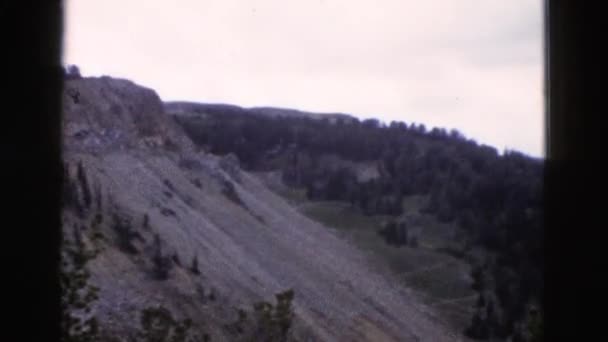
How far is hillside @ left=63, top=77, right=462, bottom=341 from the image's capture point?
16.3 meters

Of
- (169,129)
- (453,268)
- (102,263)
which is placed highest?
(169,129)

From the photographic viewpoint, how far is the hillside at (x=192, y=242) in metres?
16.3

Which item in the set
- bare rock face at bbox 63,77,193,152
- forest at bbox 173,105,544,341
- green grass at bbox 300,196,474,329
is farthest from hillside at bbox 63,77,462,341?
forest at bbox 173,105,544,341

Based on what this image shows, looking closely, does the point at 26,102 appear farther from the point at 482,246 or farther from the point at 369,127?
the point at 369,127

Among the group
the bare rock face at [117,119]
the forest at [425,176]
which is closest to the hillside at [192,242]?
the bare rock face at [117,119]

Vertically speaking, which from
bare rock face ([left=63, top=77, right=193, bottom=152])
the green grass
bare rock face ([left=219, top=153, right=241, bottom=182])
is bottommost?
the green grass

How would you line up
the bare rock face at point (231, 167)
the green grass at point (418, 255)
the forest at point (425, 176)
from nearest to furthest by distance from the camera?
the bare rock face at point (231, 167), the forest at point (425, 176), the green grass at point (418, 255)

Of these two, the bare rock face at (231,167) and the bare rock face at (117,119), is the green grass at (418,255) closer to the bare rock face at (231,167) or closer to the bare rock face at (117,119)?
the bare rock face at (231,167)

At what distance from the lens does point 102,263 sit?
52.0 feet

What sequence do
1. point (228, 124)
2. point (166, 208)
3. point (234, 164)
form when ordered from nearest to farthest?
point (166, 208)
point (234, 164)
point (228, 124)

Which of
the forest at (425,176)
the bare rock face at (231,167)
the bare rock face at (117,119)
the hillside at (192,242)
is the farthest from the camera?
the forest at (425,176)

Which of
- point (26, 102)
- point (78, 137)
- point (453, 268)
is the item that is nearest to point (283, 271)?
point (78, 137)

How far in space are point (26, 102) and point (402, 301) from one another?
85.0 ft

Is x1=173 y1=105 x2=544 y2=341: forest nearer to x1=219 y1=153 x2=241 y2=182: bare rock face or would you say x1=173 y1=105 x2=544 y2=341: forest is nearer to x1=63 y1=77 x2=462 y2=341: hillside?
x1=63 y1=77 x2=462 y2=341: hillside
